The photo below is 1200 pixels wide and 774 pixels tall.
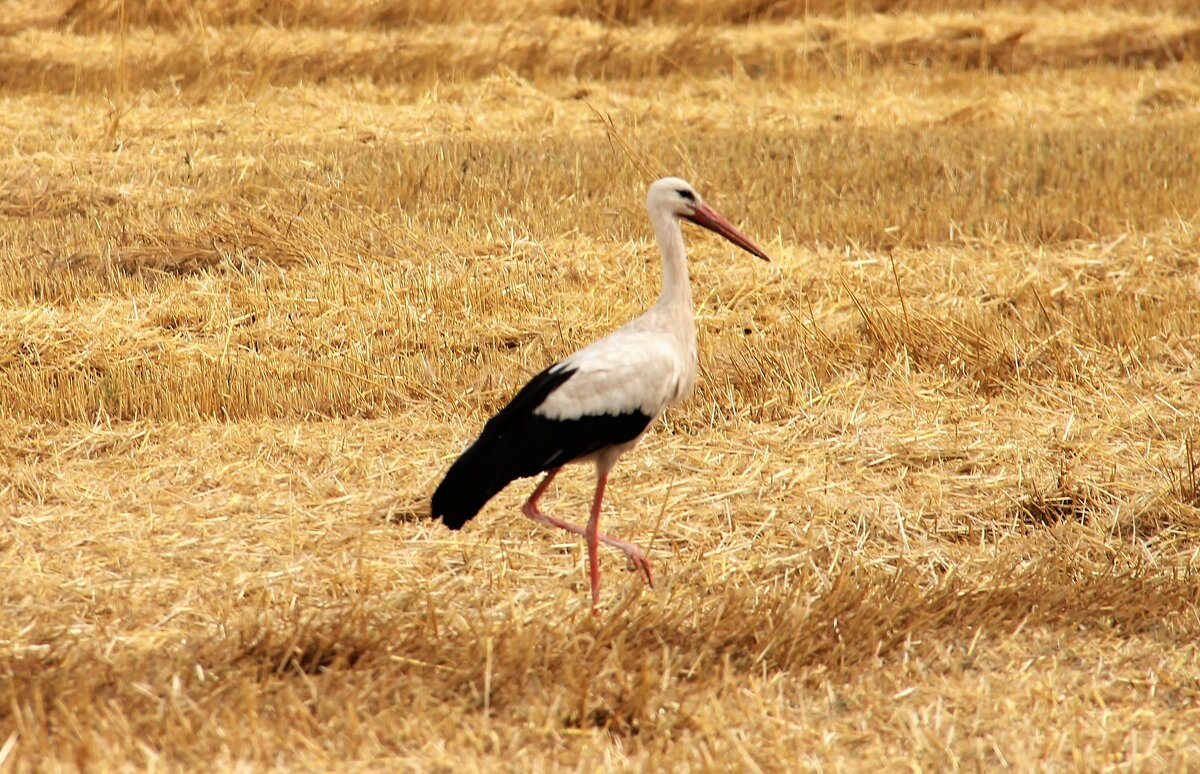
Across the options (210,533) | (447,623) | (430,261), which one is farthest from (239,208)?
(447,623)

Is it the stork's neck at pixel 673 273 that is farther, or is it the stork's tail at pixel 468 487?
the stork's neck at pixel 673 273

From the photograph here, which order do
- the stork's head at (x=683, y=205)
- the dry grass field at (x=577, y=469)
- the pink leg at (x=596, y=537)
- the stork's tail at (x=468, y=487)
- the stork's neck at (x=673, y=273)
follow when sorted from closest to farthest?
the dry grass field at (x=577, y=469) → the stork's tail at (x=468, y=487) → the pink leg at (x=596, y=537) → the stork's neck at (x=673, y=273) → the stork's head at (x=683, y=205)

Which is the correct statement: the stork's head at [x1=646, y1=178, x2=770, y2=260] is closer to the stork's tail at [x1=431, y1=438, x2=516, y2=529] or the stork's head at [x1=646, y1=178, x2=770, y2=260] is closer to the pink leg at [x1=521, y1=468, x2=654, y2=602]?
the pink leg at [x1=521, y1=468, x2=654, y2=602]

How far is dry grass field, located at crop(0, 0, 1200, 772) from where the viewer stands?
376cm

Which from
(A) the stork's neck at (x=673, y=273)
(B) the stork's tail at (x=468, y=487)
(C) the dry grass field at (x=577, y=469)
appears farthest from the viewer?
(A) the stork's neck at (x=673, y=273)

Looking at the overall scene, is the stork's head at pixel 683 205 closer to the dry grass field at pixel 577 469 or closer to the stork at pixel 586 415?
the stork at pixel 586 415

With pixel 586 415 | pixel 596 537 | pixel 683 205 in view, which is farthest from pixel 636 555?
pixel 683 205

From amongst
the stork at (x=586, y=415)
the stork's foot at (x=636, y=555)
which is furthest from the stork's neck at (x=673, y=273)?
the stork's foot at (x=636, y=555)

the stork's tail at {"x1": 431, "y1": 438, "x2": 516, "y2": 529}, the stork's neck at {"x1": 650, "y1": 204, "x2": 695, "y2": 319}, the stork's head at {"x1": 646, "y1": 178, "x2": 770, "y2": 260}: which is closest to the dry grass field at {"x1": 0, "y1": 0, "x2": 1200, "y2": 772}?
the stork's tail at {"x1": 431, "y1": 438, "x2": 516, "y2": 529}

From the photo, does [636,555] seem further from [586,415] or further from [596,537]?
[586,415]

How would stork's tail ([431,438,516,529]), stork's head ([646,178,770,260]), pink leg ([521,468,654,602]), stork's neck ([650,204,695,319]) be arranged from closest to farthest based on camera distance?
stork's tail ([431,438,516,529]) → pink leg ([521,468,654,602]) → stork's neck ([650,204,695,319]) → stork's head ([646,178,770,260])

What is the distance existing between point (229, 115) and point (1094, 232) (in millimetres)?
6747

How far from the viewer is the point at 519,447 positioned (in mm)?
4477

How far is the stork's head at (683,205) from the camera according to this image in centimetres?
493
